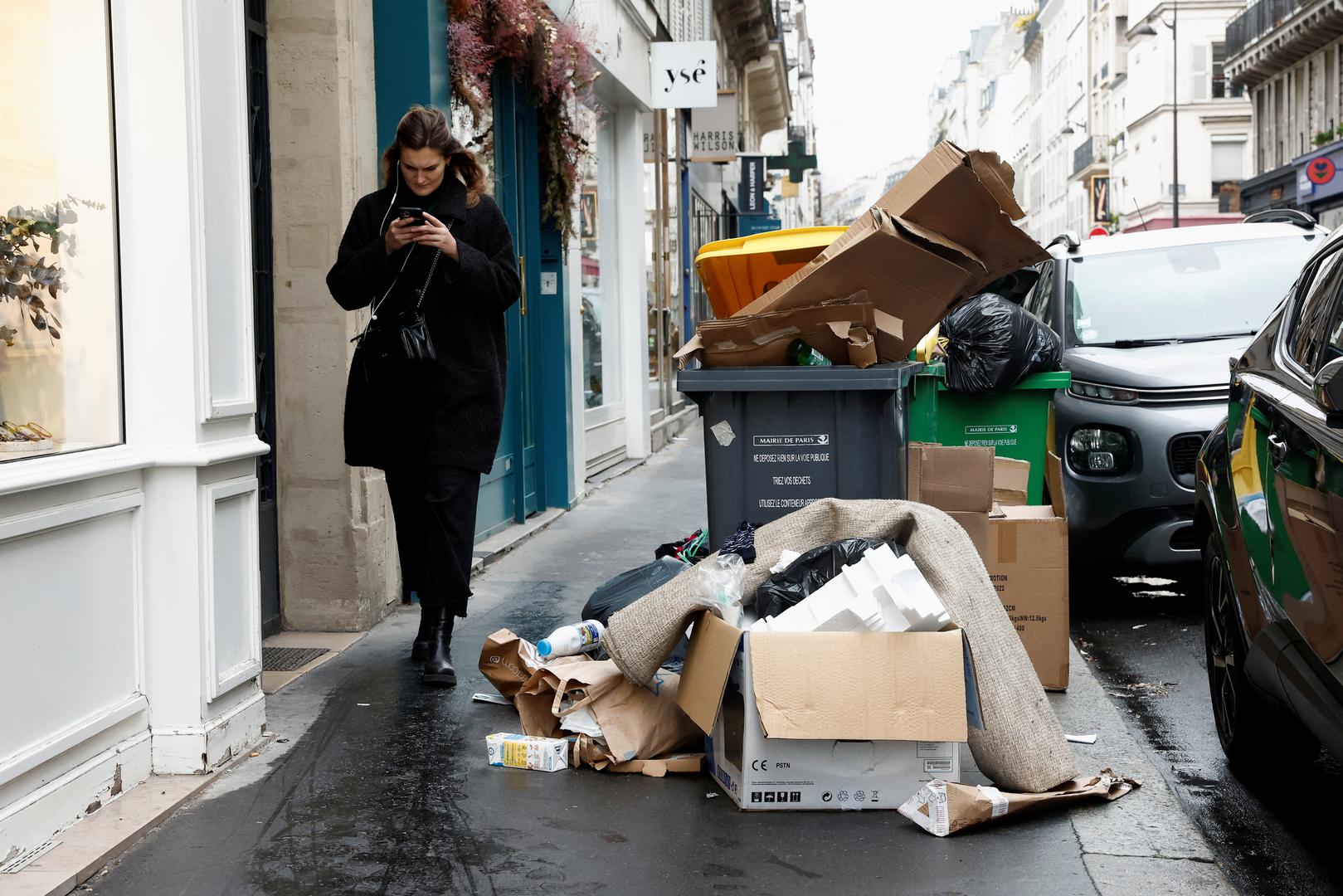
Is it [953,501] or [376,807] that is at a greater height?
[953,501]

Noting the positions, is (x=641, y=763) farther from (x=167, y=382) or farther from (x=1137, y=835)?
(x=167, y=382)

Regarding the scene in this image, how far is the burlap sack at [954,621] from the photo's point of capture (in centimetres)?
399

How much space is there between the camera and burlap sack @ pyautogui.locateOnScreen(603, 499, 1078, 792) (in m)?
3.99

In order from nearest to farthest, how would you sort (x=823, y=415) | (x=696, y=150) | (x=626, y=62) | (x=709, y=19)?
(x=823, y=415) → (x=626, y=62) → (x=696, y=150) → (x=709, y=19)

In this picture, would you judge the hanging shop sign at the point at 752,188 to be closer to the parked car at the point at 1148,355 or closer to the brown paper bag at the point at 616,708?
the parked car at the point at 1148,355

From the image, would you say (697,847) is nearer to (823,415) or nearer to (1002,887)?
(1002,887)

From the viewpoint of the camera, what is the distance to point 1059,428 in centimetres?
737

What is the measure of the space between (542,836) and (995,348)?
145 inches

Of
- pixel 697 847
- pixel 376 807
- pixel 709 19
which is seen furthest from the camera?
pixel 709 19

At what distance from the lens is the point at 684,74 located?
14.7 m

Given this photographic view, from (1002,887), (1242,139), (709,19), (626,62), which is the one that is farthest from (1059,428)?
(1242,139)

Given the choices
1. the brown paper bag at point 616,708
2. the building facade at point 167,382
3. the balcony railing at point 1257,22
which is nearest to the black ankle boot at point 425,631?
the building facade at point 167,382

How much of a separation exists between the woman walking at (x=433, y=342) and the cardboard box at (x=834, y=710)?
151 cm

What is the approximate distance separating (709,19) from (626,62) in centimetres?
1246
